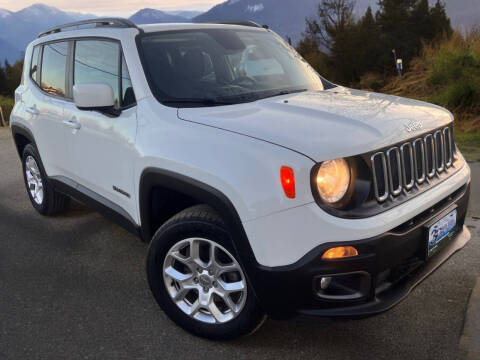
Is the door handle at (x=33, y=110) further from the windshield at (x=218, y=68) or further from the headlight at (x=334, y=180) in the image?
the headlight at (x=334, y=180)

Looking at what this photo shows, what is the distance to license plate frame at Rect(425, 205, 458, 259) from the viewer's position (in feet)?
8.60

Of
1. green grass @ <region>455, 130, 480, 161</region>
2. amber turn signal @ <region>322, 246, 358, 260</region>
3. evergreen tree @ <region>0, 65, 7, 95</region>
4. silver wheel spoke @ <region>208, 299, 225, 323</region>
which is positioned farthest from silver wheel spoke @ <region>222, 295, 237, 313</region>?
evergreen tree @ <region>0, 65, 7, 95</region>

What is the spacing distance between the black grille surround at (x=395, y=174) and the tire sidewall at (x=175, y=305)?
0.65 metres

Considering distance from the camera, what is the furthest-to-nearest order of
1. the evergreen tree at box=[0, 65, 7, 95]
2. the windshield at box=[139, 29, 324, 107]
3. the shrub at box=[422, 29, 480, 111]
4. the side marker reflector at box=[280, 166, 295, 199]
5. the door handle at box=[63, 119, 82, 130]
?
the evergreen tree at box=[0, 65, 7, 95] < the shrub at box=[422, 29, 480, 111] < the door handle at box=[63, 119, 82, 130] < the windshield at box=[139, 29, 324, 107] < the side marker reflector at box=[280, 166, 295, 199]

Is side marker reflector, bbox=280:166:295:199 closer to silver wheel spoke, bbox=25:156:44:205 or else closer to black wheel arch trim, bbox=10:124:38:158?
black wheel arch trim, bbox=10:124:38:158

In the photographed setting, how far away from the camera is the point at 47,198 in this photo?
4.91 meters

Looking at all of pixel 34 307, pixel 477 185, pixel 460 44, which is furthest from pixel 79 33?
pixel 460 44

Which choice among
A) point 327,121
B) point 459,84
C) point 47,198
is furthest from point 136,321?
point 459,84

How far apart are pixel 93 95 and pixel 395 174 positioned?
1860 millimetres

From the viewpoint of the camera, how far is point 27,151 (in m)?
5.00

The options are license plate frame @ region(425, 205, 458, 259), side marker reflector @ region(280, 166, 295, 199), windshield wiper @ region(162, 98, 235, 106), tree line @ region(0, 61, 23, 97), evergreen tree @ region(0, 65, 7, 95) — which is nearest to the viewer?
side marker reflector @ region(280, 166, 295, 199)

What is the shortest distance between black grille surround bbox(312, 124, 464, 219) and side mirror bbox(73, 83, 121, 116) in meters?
1.54

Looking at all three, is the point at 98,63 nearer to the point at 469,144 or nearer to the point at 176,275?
the point at 176,275

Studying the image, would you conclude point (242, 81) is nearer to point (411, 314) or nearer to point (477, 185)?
point (411, 314)
